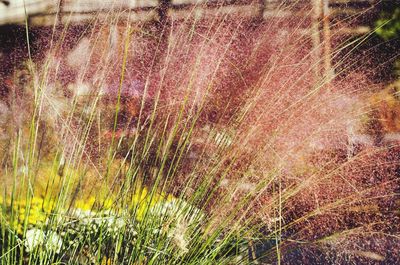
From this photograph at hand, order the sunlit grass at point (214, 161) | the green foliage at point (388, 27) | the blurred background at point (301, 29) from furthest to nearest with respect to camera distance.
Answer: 1. the green foliage at point (388, 27)
2. the blurred background at point (301, 29)
3. the sunlit grass at point (214, 161)

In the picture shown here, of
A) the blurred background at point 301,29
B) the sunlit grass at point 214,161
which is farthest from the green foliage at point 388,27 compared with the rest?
the sunlit grass at point 214,161

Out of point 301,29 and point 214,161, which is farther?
point 301,29

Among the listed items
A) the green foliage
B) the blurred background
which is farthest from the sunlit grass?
the green foliage

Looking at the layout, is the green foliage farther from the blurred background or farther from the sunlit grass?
the sunlit grass

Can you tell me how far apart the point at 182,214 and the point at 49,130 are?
720 millimetres

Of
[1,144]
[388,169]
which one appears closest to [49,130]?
[1,144]

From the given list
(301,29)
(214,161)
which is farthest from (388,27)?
(214,161)

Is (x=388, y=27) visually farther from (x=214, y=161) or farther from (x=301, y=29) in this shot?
(x=214, y=161)

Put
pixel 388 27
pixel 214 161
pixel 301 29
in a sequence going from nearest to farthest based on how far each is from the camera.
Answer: pixel 214 161 → pixel 301 29 → pixel 388 27

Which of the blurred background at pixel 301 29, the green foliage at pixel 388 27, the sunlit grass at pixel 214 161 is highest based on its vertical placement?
the green foliage at pixel 388 27

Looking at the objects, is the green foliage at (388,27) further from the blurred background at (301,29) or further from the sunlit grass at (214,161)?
the sunlit grass at (214,161)

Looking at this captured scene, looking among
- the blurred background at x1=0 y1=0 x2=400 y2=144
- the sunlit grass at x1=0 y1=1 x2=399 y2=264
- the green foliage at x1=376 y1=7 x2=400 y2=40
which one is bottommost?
the sunlit grass at x1=0 y1=1 x2=399 y2=264

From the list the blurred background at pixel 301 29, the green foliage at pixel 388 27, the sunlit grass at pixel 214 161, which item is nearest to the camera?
the sunlit grass at pixel 214 161

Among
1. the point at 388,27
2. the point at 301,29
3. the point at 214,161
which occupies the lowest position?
the point at 214,161
